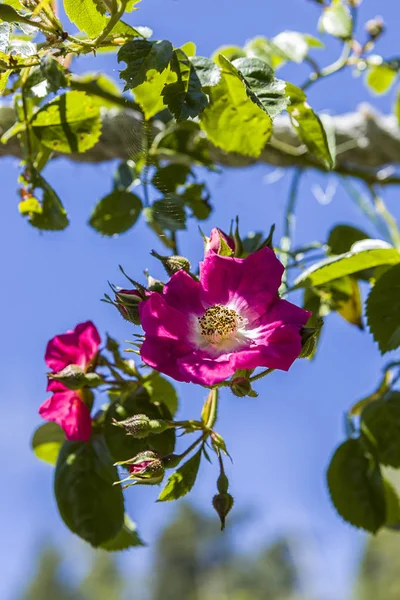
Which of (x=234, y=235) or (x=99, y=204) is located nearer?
(x=234, y=235)

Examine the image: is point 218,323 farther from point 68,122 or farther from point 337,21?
point 337,21

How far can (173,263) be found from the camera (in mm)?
552

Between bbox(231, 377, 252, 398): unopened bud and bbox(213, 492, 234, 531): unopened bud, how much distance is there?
0.11 meters

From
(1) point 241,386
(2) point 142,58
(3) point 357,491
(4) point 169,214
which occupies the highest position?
(2) point 142,58

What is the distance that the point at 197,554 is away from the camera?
16.7 meters

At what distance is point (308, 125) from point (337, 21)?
0.44 metres

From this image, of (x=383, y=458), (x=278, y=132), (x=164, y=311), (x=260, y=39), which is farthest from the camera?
(x=278, y=132)

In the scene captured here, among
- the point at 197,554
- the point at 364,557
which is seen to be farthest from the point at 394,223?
the point at 197,554

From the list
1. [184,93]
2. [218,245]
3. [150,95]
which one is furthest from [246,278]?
[150,95]

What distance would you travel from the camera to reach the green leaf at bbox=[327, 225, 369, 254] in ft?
3.07

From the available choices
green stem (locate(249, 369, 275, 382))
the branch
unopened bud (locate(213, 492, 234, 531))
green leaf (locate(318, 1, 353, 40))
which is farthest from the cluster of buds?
green leaf (locate(318, 1, 353, 40))

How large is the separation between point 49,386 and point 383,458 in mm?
358

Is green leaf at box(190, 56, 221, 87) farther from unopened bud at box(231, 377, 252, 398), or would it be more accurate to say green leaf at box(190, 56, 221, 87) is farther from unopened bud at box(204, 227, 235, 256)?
unopened bud at box(231, 377, 252, 398)

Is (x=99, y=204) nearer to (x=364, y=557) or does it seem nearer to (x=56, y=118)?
(x=56, y=118)
